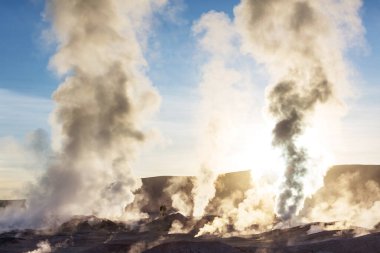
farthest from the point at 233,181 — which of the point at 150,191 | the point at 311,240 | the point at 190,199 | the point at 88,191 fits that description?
the point at 311,240

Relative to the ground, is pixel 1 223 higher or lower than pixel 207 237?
higher

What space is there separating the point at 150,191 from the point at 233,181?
82.1 feet

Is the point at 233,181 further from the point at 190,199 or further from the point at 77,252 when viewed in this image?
the point at 77,252

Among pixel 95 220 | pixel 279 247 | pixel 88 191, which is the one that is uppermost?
pixel 88 191

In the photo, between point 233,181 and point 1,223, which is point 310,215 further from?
point 233,181

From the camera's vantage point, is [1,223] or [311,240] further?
[1,223]

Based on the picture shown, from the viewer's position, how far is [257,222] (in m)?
60.5

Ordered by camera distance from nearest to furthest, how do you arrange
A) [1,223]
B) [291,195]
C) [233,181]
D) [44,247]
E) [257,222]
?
[44,247] < [291,195] < [257,222] < [1,223] < [233,181]

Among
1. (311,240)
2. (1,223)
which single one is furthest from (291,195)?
(1,223)

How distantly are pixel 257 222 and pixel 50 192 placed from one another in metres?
30.5

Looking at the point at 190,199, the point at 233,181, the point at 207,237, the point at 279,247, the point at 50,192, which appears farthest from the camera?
the point at 233,181

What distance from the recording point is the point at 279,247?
3888 cm

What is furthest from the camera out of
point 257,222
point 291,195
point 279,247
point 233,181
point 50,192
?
point 233,181

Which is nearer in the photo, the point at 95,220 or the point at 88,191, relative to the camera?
the point at 95,220
